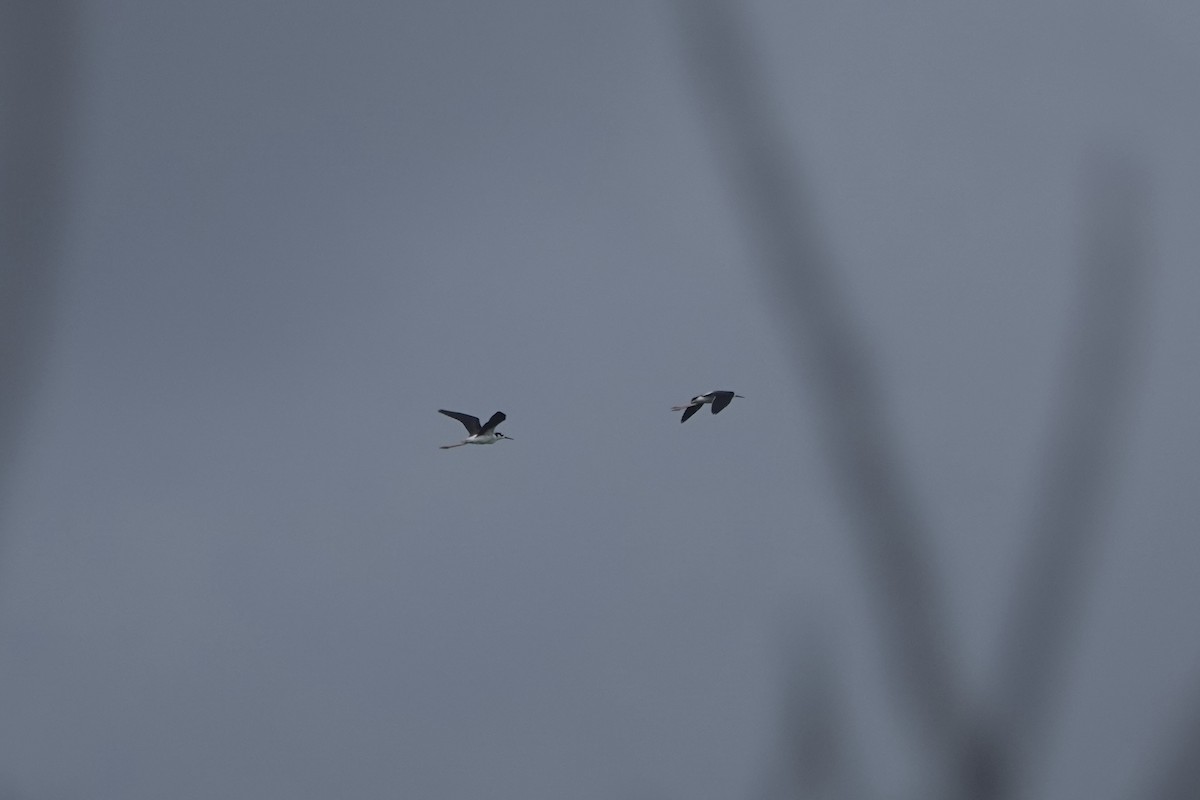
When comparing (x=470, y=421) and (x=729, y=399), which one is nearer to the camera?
(x=729, y=399)

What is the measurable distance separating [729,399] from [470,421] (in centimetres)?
1495

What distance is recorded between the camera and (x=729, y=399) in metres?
82.8

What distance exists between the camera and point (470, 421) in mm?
89688
